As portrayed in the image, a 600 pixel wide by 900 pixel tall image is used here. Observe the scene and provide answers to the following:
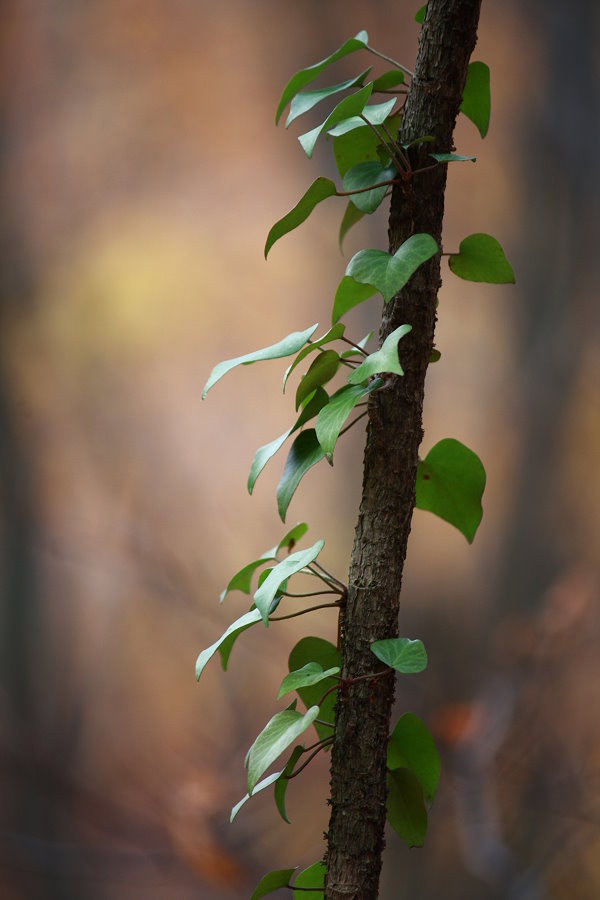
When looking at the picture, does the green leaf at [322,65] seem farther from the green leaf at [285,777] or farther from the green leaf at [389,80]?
the green leaf at [285,777]

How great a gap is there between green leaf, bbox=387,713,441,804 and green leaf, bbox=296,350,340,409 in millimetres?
292

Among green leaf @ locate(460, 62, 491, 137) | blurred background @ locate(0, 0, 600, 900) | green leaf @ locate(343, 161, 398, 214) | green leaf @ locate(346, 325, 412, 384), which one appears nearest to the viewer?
green leaf @ locate(346, 325, 412, 384)

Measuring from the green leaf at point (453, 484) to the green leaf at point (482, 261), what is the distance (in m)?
0.15

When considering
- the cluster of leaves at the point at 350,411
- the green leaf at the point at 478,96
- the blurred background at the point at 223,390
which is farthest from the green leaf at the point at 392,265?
the blurred background at the point at 223,390

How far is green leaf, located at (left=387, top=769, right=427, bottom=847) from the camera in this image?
741mm

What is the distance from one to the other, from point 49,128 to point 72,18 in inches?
7.8

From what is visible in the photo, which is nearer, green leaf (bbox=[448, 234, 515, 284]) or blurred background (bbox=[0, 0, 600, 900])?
green leaf (bbox=[448, 234, 515, 284])

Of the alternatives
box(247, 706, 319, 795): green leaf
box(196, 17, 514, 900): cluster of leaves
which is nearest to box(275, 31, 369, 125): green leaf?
box(196, 17, 514, 900): cluster of leaves

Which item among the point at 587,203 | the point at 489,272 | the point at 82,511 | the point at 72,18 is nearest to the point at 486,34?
the point at 587,203

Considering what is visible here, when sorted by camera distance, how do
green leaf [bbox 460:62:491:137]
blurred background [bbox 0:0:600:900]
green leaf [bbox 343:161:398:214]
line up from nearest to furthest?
green leaf [bbox 343:161:398:214], green leaf [bbox 460:62:491:137], blurred background [bbox 0:0:600:900]

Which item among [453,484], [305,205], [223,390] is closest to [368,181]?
[305,205]

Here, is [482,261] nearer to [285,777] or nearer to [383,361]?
[383,361]

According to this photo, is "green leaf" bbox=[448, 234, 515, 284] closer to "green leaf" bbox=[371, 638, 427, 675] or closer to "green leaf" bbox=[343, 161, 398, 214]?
"green leaf" bbox=[343, 161, 398, 214]

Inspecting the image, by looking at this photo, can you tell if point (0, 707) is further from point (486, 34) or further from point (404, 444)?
point (486, 34)
